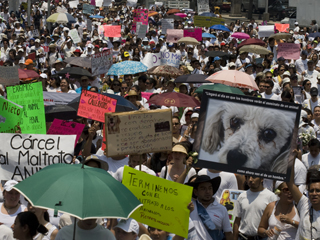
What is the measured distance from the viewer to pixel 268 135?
5.58 m

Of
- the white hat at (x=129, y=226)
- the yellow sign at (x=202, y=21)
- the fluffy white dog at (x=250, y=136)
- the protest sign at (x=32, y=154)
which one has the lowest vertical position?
the yellow sign at (x=202, y=21)

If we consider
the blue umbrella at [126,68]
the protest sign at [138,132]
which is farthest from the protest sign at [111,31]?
the protest sign at [138,132]

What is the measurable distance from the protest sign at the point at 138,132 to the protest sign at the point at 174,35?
14143 millimetres

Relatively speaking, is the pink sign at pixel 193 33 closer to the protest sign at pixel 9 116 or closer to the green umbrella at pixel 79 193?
the protest sign at pixel 9 116

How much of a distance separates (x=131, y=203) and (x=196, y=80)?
7.98m

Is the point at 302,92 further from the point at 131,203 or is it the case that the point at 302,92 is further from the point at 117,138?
the point at 131,203

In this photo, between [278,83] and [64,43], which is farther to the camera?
[64,43]

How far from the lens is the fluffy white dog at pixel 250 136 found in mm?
5531

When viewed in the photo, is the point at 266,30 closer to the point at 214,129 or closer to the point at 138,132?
the point at 138,132

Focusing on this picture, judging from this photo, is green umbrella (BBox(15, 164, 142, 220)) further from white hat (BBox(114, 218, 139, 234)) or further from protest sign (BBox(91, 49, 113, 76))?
protest sign (BBox(91, 49, 113, 76))

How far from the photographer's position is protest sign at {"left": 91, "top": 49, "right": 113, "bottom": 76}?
13.0 metres

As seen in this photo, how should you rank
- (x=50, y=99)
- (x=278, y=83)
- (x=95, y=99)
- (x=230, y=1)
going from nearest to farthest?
(x=95, y=99), (x=50, y=99), (x=278, y=83), (x=230, y=1)

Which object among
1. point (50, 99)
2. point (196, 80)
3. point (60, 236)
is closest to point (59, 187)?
point (60, 236)

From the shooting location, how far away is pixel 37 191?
4.66 metres
